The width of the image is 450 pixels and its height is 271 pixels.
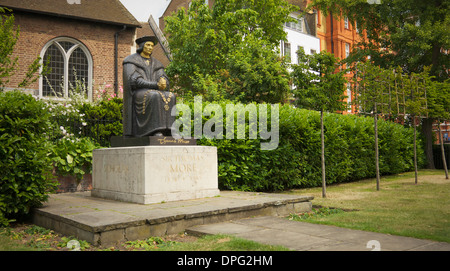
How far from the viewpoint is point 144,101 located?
8055mm

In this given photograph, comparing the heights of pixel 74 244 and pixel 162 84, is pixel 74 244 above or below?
below

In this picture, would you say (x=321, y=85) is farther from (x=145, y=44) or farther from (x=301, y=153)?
(x=145, y=44)

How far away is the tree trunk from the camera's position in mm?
23875

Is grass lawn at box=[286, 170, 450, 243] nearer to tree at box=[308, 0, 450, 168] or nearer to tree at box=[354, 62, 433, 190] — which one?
tree at box=[354, 62, 433, 190]

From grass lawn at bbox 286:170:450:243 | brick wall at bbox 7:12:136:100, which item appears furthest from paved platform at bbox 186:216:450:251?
brick wall at bbox 7:12:136:100

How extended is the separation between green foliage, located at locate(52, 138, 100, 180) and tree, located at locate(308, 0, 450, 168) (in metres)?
18.7

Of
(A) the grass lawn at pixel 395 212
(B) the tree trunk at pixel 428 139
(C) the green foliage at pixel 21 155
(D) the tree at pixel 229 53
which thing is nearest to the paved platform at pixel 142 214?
(C) the green foliage at pixel 21 155

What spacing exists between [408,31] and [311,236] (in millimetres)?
21772

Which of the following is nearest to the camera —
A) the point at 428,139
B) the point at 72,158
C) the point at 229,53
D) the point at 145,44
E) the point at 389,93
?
the point at 145,44

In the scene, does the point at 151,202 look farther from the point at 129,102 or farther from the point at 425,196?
the point at 425,196

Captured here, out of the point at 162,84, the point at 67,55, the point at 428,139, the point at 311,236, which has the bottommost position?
the point at 311,236

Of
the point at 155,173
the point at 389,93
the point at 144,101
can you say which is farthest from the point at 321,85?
the point at 155,173

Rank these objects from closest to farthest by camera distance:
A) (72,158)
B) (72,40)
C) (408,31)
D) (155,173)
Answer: (155,173) → (72,158) → (72,40) → (408,31)

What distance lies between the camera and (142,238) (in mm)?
5539
